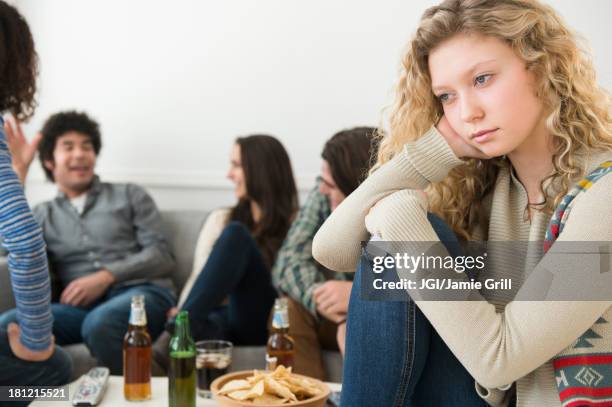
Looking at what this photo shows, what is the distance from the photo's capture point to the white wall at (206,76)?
3.16 metres

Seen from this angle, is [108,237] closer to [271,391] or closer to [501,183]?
[271,391]

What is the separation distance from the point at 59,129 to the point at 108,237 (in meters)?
0.52

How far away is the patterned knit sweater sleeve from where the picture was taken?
1.67 metres

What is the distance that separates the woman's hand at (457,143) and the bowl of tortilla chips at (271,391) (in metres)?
0.59

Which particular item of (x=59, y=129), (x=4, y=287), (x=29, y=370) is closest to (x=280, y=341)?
(x=29, y=370)

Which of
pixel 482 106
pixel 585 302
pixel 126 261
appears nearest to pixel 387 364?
pixel 585 302

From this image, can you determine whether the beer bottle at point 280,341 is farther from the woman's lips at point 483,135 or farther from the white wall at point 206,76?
the white wall at point 206,76

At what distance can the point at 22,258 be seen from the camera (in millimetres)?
1695

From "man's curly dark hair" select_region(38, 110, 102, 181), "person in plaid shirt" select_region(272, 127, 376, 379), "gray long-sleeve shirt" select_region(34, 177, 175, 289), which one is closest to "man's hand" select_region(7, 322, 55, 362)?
"person in plaid shirt" select_region(272, 127, 376, 379)

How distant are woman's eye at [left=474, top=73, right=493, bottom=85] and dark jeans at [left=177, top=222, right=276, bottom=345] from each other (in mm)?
1290

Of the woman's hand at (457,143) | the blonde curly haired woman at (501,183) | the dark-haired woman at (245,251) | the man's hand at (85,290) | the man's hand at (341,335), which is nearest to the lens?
the blonde curly haired woman at (501,183)

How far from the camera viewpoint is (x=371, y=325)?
1.21m

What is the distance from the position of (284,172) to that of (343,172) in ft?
1.74

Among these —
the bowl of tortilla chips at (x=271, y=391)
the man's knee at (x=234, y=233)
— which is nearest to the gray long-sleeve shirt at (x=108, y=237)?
the man's knee at (x=234, y=233)
